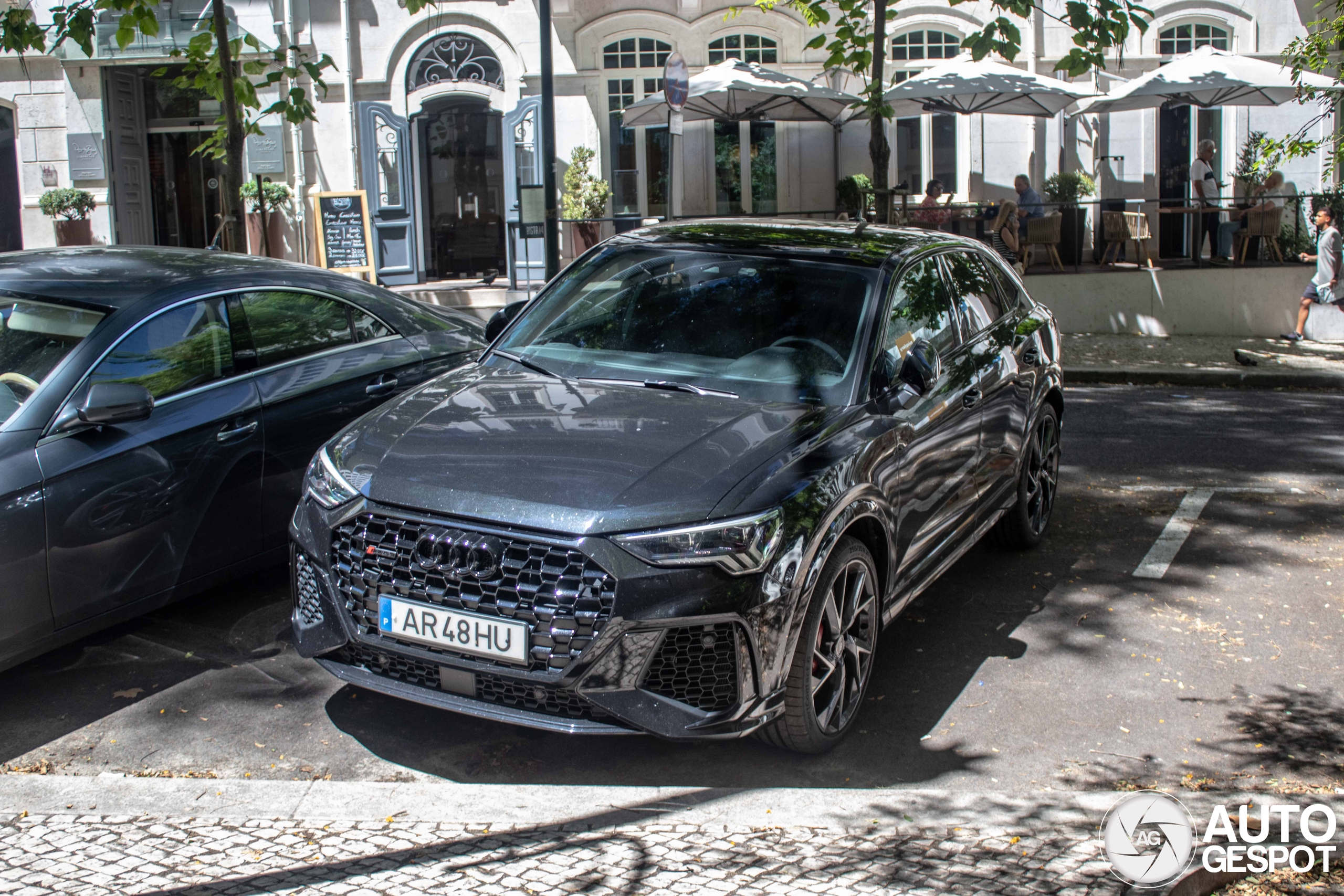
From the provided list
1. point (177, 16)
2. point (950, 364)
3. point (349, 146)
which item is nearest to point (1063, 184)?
point (349, 146)

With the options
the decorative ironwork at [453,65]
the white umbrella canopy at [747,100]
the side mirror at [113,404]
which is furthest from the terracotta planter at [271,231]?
the side mirror at [113,404]

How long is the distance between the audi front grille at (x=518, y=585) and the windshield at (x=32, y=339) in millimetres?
1770

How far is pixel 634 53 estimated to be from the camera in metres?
19.5

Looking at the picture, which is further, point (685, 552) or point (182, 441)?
point (182, 441)

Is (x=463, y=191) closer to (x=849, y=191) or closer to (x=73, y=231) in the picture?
(x=73, y=231)

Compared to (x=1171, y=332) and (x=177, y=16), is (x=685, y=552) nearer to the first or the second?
(x=1171, y=332)

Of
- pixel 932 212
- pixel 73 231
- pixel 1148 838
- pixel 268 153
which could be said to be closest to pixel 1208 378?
pixel 932 212

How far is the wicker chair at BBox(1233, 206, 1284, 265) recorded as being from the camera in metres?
17.3

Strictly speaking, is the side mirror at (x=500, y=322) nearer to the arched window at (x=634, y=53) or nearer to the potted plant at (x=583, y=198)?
the potted plant at (x=583, y=198)

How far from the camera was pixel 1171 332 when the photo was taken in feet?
55.7

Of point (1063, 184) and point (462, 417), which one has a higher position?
point (1063, 184)

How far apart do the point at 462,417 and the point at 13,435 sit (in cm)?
158

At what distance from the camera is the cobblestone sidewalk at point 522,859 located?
3355mm

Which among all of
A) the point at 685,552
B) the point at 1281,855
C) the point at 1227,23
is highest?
the point at 1227,23
